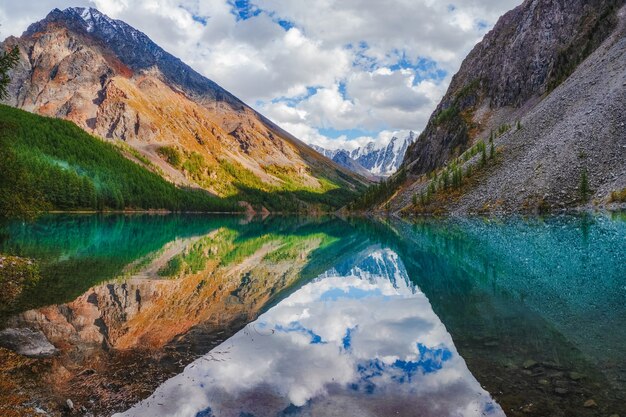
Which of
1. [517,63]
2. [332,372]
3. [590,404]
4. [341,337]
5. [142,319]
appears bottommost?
[142,319]

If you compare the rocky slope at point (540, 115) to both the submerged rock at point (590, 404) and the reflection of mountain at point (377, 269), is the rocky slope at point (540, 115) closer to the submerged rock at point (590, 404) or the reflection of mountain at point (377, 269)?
the reflection of mountain at point (377, 269)

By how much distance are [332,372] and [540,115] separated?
119 meters

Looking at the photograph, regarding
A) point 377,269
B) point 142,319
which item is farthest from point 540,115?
point 142,319

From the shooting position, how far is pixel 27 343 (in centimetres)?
1465

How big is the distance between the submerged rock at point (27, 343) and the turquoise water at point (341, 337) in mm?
308

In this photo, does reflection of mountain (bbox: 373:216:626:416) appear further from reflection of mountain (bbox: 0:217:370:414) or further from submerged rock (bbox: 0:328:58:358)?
submerged rock (bbox: 0:328:58:358)

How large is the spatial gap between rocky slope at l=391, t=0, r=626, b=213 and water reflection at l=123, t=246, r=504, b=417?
74461 mm

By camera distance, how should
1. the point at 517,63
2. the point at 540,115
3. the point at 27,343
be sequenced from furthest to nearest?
1. the point at 517,63
2. the point at 540,115
3. the point at 27,343

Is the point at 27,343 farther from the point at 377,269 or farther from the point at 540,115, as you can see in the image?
the point at 540,115

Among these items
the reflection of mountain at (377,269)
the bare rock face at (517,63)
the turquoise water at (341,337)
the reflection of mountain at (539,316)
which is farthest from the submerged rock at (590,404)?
the bare rock face at (517,63)

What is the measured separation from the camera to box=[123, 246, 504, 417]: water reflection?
431 inches

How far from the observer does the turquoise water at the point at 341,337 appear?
11.3 meters

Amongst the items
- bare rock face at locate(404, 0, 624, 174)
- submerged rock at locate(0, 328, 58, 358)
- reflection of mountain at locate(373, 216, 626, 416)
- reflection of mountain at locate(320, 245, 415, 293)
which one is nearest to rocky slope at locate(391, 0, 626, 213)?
bare rock face at locate(404, 0, 624, 174)

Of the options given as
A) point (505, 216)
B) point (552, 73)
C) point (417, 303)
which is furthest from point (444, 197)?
point (417, 303)
